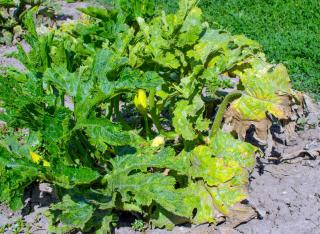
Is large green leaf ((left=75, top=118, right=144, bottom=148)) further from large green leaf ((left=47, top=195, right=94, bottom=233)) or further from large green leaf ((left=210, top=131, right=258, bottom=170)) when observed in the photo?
large green leaf ((left=210, top=131, right=258, bottom=170))

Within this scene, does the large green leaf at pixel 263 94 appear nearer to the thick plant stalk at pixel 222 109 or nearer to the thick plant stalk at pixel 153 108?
the thick plant stalk at pixel 222 109

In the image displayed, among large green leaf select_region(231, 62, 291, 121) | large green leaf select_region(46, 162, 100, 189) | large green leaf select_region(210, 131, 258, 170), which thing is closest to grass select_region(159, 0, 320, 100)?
large green leaf select_region(231, 62, 291, 121)

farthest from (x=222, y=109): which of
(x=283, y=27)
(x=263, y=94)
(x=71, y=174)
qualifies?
(x=283, y=27)

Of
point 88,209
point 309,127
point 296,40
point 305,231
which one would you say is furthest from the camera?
point 296,40

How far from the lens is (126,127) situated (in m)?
3.48

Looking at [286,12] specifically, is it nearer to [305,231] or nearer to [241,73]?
[241,73]

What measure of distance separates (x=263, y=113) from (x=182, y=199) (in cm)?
69

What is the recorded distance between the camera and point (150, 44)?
124 inches

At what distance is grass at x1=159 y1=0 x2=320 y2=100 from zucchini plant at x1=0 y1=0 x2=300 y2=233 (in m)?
1.60

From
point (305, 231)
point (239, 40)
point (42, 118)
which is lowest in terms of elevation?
point (305, 231)

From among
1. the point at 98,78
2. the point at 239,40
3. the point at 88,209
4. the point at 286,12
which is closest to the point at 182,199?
the point at 88,209

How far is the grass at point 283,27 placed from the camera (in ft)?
16.9

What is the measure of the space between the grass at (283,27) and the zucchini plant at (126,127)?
1597mm

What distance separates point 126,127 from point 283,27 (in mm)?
3159
